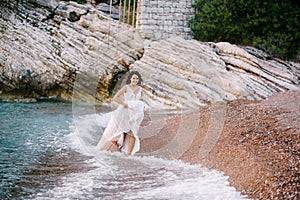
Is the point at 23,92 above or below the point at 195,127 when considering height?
below

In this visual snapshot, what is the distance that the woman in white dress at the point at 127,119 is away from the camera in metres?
8.17

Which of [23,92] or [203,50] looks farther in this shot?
[23,92]

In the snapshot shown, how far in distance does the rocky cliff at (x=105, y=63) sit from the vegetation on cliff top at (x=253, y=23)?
122cm

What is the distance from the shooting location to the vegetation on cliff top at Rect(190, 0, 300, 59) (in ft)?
54.9

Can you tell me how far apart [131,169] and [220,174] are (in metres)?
1.49

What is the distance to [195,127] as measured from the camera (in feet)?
30.9

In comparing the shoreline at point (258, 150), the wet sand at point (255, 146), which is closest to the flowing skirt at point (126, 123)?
the wet sand at point (255, 146)

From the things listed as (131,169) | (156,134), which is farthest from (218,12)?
(131,169)

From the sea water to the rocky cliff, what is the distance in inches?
186

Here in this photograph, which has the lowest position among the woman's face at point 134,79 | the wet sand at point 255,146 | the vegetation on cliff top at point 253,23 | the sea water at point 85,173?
the sea water at point 85,173

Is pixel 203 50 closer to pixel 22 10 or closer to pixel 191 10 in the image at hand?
pixel 191 10

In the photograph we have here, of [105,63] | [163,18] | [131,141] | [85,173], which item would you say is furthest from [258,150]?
[163,18]

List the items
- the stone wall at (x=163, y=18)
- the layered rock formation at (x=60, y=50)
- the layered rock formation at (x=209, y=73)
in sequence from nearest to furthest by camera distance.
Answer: the layered rock formation at (x=209, y=73) → the layered rock formation at (x=60, y=50) → the stone wall at (x=163, y=18)

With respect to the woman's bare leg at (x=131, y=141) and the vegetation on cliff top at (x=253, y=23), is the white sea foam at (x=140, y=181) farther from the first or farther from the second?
the vegetation on cliff top at (x=253, y=23)
